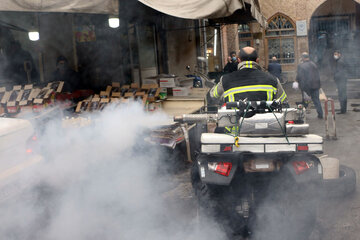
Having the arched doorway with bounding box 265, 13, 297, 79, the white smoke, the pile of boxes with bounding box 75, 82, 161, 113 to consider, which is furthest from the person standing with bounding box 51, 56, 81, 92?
the arched doorway with bounding box 265, 13, 297, 79

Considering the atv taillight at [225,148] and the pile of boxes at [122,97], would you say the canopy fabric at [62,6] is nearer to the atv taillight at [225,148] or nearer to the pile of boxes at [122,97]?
the pile of boxes at [122,97]

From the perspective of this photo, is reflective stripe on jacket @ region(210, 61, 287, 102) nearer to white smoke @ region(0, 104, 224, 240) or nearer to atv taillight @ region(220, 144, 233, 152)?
atv taillight @ region(220, 144, 233, 152)

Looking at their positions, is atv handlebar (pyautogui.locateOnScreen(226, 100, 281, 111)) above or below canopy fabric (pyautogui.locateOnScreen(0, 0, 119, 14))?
below

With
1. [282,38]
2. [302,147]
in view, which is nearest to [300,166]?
[302,147]

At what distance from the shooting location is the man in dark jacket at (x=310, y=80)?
12.1 meters

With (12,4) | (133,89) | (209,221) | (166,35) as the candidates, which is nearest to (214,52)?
(166,35)

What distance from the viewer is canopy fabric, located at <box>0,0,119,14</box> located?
5819mm

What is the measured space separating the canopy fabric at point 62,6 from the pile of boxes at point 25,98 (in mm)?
2132

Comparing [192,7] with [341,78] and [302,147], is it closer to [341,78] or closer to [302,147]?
[302,147]

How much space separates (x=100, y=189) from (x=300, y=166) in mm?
3174

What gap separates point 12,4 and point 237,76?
3265 mm

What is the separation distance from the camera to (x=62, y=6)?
20.2 ft

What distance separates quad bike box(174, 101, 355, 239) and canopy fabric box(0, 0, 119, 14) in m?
3.10

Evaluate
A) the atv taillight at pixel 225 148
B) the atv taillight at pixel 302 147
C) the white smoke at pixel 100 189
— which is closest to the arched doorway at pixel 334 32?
the white smoke at pixel 100 189
